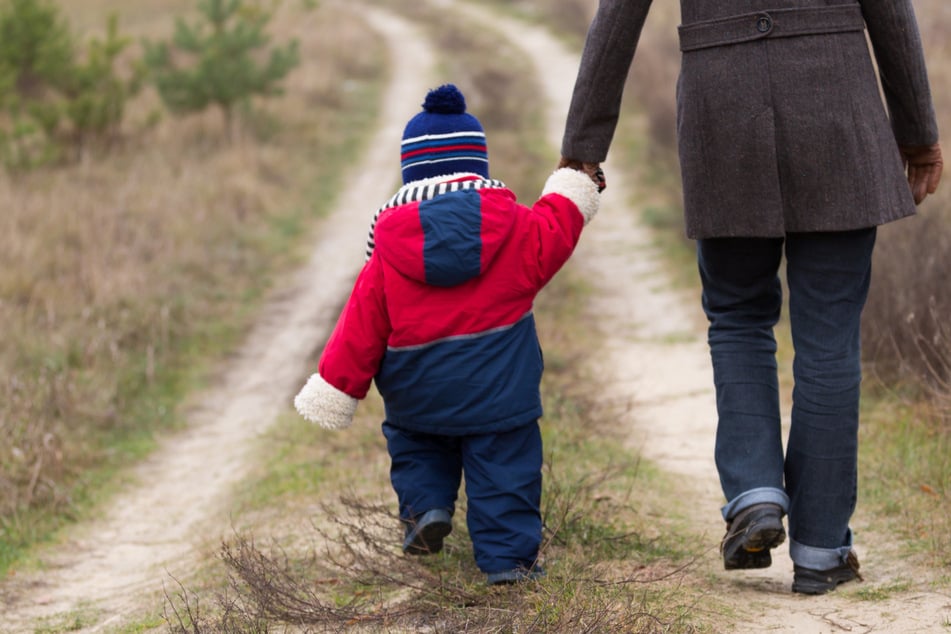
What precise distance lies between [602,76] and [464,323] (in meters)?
0.70

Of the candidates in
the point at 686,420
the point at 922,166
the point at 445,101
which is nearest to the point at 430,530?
the point at 445,101

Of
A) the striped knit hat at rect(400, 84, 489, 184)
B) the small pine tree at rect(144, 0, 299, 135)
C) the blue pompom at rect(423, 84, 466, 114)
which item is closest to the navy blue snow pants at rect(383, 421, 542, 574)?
the striped knit hat at rect(400, 84, 489, 184)

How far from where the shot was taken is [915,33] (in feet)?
9.19

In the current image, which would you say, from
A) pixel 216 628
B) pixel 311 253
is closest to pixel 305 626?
pixel 216 628

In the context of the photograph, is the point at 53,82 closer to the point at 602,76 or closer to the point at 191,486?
the point at 191,486

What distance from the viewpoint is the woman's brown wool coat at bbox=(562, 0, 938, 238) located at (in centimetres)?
275

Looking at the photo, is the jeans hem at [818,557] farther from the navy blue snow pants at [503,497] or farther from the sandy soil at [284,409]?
the navy blue snow pants at [503,497]

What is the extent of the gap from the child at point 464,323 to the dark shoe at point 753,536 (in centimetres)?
48

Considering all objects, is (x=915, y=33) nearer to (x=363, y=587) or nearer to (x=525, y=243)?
(x=525, y=243)

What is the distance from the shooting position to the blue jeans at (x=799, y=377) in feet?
9.37

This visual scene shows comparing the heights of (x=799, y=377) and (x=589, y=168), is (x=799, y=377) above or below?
below

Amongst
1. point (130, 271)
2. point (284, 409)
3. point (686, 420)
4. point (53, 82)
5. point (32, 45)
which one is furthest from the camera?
point (53, 82)

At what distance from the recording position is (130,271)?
789cm

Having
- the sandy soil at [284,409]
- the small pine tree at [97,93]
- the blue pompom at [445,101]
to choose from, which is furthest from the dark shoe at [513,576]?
the small pine tree at [97,93]
